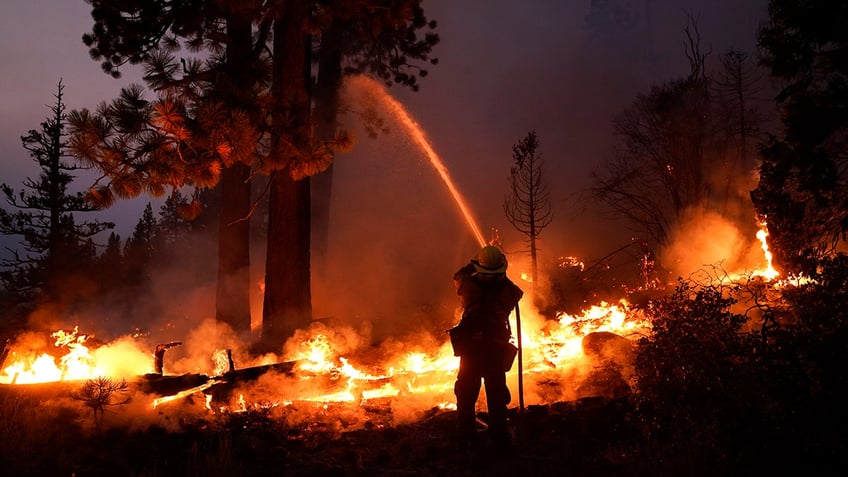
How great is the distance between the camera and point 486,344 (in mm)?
5711

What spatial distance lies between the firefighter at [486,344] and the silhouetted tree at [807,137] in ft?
14.1

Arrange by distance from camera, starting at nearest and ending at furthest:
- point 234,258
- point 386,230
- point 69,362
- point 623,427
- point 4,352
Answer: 1. point 623,427
2. point 4,352
3. point 69,362
4. point 234,258
5. point 386,230

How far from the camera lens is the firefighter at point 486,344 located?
18.4 ft

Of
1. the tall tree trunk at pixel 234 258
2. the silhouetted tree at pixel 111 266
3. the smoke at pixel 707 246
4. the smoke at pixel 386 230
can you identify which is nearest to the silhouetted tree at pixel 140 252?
the silhouetted tree at pixel 111 266

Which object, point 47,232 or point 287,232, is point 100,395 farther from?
point 47,232

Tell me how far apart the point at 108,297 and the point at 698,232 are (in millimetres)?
20025

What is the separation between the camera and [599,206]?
76.5ft

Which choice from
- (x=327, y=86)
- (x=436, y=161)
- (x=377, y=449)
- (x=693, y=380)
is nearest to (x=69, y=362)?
(x=377, y=449)

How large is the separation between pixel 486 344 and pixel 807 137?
557cm

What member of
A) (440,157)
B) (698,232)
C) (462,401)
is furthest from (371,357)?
(440,157)

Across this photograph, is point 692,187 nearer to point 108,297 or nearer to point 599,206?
point 599,206

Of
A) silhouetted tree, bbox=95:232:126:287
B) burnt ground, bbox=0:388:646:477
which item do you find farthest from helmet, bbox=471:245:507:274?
silhouetted tree, bbox=95:232:126:287

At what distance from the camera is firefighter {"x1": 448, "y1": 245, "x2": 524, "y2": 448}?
18.4 ft

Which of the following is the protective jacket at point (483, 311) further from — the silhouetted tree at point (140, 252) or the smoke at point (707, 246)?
the silhouetted tree at point (140, 252)
